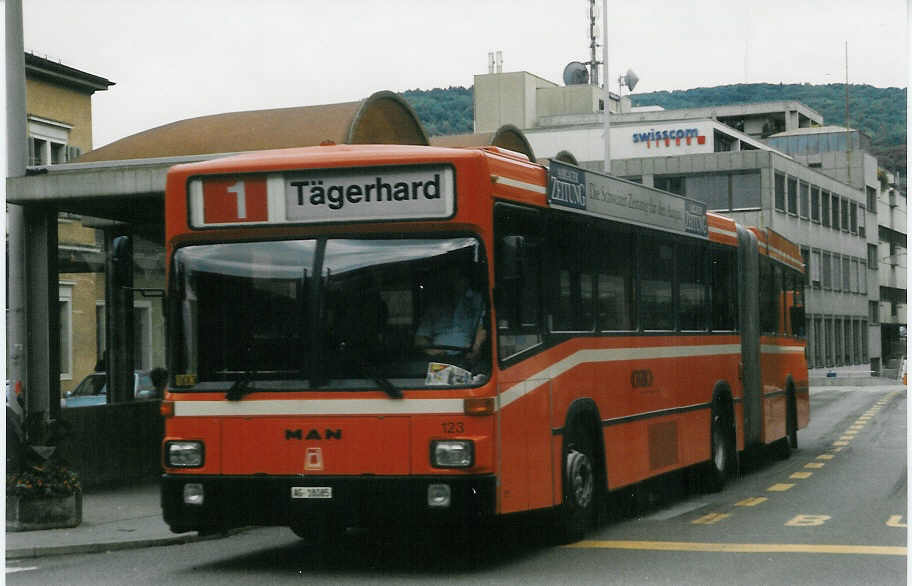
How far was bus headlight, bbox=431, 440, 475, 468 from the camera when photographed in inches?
402

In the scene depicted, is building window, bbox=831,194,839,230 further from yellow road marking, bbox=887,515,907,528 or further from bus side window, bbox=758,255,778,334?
yellow road marking, bbox=887,515,907,528

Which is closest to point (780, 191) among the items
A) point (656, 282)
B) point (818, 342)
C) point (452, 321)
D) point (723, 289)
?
point (818, 342)

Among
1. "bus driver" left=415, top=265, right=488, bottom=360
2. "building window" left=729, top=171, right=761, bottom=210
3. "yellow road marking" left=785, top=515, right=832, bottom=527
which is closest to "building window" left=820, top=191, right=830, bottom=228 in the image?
"building window" left=729, top=171, right=761, bottom=210

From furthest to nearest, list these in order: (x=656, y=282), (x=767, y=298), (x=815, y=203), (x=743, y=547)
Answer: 1. (x=815, y=203)
2. (x=767, y=298)
3. (x=656, y=282)
4. (x=743, y=547)

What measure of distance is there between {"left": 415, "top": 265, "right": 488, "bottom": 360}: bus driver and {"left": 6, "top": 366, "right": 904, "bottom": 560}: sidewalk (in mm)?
4123

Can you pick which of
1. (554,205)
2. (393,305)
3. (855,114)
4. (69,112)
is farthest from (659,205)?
(69,112)

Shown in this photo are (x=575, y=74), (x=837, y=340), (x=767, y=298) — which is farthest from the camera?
(x=575, y=74)

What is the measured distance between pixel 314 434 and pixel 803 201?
76893mm

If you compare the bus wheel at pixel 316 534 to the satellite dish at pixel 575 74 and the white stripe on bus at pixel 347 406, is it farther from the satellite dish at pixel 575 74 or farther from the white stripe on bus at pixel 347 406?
the satellite dish at pixel 575 74

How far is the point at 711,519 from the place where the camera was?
1401 cm

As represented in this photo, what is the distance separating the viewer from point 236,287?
10734 millimetres

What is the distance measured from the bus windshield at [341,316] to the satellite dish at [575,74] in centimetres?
9218

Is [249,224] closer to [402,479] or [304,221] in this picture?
[304,221]

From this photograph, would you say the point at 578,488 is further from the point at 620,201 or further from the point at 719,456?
the point at 719,456
